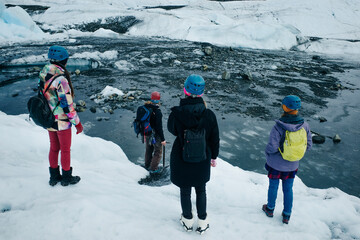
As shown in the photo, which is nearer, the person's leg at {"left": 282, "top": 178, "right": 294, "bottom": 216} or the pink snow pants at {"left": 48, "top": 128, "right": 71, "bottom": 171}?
the pink snow pants at {"left": 48, "top": 128, "right": 71, "bottom": 171}

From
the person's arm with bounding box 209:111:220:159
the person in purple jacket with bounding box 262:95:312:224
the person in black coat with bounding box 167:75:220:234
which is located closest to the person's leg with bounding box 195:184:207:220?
the person in black coat with bounding box 167:75:220:234

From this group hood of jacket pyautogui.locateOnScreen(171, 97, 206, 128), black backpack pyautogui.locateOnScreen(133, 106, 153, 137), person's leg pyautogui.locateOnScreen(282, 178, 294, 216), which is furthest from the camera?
black backpack pyautogui.locateOnScreen(133, 106, 153, 137)

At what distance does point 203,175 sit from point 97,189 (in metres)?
1.61

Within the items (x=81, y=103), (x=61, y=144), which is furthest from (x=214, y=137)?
(x=81, y=103)

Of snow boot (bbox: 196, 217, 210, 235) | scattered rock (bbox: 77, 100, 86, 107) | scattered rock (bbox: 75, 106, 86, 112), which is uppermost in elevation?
snow boot (bbox: 196, 217, 210, 235)

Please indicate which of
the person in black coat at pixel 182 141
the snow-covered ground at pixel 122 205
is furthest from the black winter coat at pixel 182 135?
the snow-covered ground at pixel 122 205

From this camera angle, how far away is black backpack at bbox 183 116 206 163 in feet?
7.14

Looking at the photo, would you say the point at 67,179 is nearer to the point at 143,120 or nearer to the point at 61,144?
the point at 61,144

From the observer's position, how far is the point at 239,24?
96.2 ft

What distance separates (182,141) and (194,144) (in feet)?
0.45

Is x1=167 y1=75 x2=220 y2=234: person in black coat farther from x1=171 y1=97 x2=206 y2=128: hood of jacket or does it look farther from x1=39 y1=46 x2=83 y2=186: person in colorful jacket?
x1=39 y1=46 x2=83 y2=186: person in colorful jacket

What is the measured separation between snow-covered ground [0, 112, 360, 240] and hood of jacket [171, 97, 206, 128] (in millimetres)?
1230

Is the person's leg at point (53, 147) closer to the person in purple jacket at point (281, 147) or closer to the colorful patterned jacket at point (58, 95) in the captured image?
the colorful patterned jacket at point (58, 95)

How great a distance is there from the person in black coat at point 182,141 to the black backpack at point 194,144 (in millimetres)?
41
